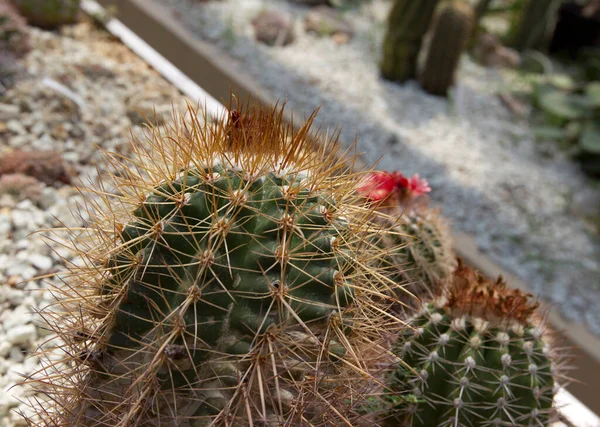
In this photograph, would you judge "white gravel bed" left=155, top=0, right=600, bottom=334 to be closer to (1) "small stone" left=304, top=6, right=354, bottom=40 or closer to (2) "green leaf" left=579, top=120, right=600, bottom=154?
(1) "small stone" left=304, top=6, right=354, bottom=40

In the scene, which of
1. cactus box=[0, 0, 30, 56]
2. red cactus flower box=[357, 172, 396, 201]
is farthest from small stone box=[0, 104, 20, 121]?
red cactus flower box=[357, 172, 396, 201]

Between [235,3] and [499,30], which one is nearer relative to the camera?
[235,3]

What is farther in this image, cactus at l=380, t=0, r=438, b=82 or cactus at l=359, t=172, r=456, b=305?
cactus at l=380, t=0, r=438, b=82

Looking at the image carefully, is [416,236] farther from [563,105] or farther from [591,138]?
[563,105]

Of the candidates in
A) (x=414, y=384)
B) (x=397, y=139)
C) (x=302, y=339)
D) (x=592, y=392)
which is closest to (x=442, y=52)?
(x=397, y=139)

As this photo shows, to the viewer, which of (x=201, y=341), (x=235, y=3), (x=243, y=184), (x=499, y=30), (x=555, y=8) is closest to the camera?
(x=201, y=341)

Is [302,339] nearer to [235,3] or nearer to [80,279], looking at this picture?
[80,279]

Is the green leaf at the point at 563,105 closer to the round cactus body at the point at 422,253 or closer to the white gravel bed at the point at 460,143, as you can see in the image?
the white gravel bed at the point at 460,143

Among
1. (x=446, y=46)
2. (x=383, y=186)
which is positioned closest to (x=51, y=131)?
(x=383, y=186)
